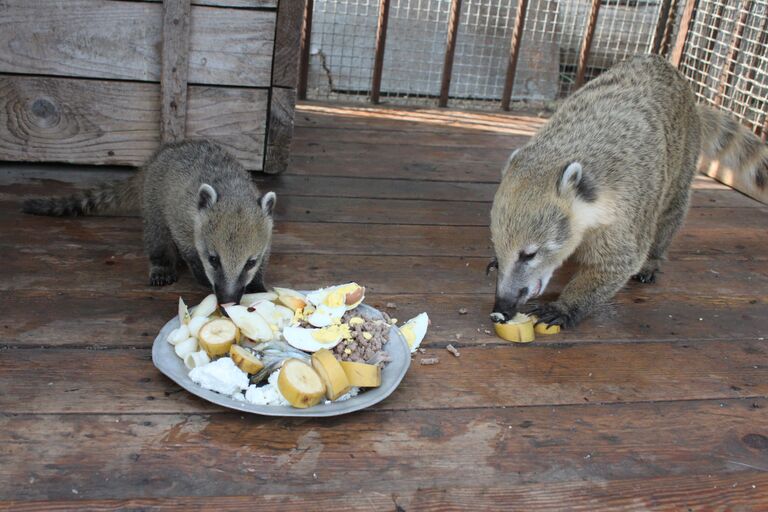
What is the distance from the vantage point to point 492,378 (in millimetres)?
3020

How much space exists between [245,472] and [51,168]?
295 cm

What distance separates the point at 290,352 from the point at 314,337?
0.10 metres

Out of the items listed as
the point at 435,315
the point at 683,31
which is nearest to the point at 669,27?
the point at 683,31

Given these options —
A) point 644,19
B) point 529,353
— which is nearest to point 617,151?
point 529,353

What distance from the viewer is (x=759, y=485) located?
2.56 m

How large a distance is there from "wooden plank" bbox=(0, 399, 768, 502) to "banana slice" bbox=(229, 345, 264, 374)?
0.16 m

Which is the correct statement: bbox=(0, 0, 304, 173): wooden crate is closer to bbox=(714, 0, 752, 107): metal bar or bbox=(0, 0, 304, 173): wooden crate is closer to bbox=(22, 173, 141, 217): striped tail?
bbox=(22, 173, 141, 217): striped tail

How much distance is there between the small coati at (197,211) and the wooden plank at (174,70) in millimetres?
507

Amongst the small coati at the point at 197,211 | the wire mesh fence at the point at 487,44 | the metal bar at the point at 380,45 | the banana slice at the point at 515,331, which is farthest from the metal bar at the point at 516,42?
the banana slice at the point at 515,331

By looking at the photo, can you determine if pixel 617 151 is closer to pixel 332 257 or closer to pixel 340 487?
pixel 332 257

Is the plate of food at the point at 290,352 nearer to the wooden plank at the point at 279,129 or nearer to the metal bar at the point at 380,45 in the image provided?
the wooden plank at the point at 279,129

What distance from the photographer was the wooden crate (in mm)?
4172

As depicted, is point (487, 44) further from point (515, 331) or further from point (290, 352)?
point (290, 352)

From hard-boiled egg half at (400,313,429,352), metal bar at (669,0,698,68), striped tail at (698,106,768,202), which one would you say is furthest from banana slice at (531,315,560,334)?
metal bar at (669,0,698,68)
